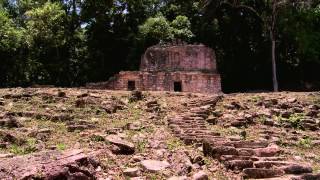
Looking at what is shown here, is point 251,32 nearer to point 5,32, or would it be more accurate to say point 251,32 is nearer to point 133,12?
point 133,12

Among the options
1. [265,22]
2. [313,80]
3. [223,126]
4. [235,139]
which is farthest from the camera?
[313,80]

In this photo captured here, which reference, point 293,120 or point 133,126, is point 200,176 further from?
point 293,120

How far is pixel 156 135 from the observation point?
1036 centimetres

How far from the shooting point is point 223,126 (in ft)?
39.5

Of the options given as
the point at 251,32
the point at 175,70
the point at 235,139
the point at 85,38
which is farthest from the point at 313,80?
the point at 235,139

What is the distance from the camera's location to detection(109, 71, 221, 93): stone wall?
72.0ft

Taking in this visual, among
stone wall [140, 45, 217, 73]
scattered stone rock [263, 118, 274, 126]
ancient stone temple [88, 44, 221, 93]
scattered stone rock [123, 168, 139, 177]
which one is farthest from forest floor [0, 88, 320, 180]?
stone wall [140, 45, 217, 73]

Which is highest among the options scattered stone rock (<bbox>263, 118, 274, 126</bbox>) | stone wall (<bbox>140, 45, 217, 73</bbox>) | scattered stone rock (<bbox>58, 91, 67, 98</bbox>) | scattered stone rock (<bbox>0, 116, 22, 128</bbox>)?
stone wall (<bbox>140, 45, 217, 73</bbox>)

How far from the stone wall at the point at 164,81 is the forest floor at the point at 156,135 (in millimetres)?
5773

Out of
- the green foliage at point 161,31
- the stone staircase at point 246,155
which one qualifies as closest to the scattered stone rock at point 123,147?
the stone staircase at point 246,155

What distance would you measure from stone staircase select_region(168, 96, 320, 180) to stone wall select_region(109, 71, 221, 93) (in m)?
10.6

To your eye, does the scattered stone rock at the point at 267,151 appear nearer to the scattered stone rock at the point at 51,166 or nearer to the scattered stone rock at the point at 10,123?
the scattered stone rock at the point at 51,166

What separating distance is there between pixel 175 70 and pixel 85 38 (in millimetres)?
10015

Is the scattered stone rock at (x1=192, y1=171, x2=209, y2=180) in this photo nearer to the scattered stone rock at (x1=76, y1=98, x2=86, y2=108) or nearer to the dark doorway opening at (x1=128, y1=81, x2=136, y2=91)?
the scattered stone rock at (x1=76, y1=98, x2=86, y2=108)
